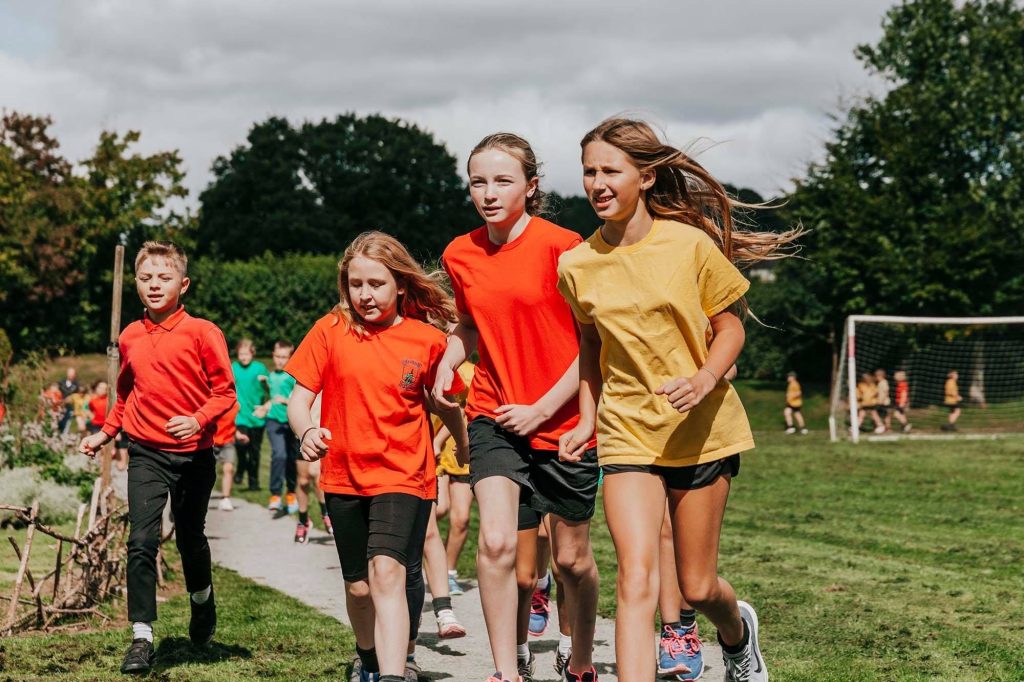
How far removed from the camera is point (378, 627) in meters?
5.37

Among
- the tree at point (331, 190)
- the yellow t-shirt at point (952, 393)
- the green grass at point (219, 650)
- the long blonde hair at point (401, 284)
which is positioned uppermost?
the tree at point (331, 190)

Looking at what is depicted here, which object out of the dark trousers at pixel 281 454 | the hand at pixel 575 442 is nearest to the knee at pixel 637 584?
the hand at pixel 575 442

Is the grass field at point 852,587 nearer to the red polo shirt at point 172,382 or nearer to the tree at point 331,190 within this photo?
the red polo shirt at point 172,382

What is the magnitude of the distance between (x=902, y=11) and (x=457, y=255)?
43953 mm

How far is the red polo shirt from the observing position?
652cm

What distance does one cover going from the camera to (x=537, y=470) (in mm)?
5594

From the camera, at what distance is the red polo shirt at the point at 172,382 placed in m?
6.52

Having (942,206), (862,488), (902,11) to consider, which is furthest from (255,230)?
(862,488)

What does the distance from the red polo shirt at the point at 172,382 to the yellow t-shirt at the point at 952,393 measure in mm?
28086

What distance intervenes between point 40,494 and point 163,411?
7188 millimetres

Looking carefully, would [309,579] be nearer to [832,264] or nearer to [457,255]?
[457,255]

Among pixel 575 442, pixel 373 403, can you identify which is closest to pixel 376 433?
pixel 373 403

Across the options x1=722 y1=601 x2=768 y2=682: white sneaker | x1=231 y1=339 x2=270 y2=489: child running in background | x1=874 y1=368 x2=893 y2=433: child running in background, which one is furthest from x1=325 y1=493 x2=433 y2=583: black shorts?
x1=874 y1=368 x2=893 y2=433: child running in background

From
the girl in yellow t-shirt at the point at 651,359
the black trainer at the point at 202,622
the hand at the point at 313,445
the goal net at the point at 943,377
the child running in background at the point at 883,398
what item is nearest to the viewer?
the girl in yellow t-shirt at the point at 651,359
